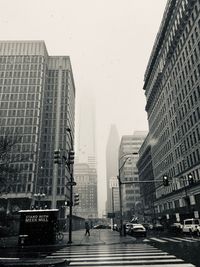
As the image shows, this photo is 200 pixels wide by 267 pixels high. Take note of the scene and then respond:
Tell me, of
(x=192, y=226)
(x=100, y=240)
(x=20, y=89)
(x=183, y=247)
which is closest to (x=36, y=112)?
(x=20, y=89)

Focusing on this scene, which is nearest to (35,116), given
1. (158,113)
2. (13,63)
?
(13,63)

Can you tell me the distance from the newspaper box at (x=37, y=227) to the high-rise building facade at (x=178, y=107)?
25.4 metres

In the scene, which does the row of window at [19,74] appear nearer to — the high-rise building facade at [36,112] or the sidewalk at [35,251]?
the high-rise building facade at [36,112]

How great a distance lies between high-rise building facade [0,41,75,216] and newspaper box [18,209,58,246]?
7411cm

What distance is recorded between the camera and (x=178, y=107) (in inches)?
2312

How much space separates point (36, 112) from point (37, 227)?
87917 mm

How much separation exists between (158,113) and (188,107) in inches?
1119

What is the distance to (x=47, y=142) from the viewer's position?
112875mm

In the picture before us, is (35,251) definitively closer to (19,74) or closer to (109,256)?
(109,256)

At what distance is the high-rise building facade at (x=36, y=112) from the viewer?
9775 cm

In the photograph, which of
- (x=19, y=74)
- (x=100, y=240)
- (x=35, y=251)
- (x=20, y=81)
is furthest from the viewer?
(x=19, y=74)

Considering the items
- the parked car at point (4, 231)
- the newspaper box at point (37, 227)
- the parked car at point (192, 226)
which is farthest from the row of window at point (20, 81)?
the newspaper box at point (37, 227)

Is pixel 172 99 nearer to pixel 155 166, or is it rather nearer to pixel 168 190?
pixel 168 190

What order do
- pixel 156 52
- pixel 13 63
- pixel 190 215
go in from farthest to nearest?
pixel 13 63, pixel 156 52, pixel 190 215
